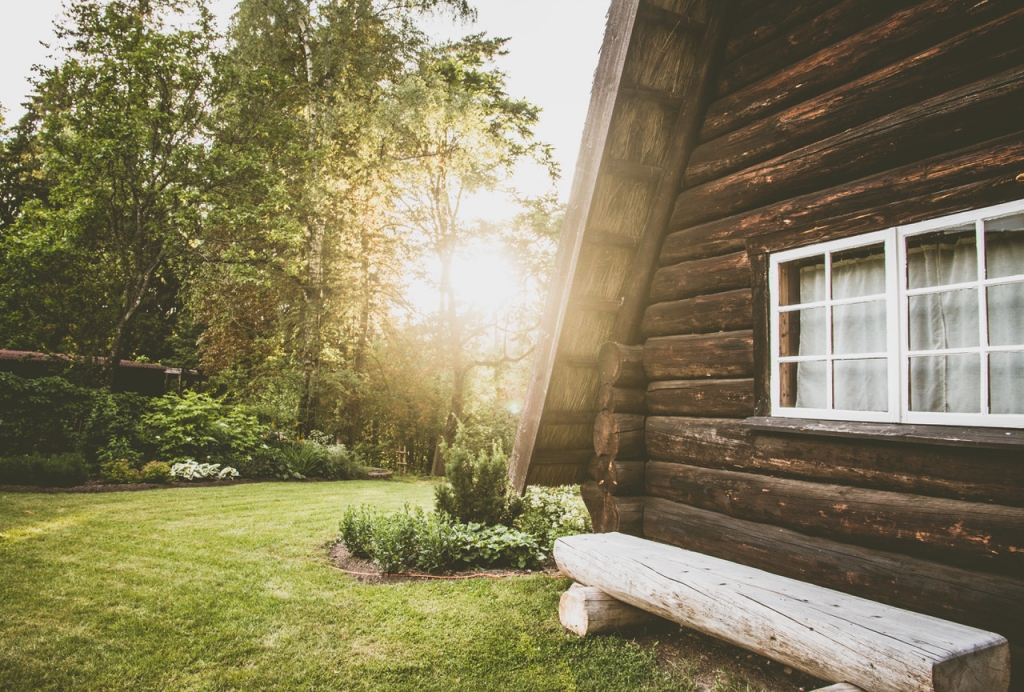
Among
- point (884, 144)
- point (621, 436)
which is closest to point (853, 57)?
point (884, 144)

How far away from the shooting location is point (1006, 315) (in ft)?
9.13

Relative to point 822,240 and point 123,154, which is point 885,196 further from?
point 123,154

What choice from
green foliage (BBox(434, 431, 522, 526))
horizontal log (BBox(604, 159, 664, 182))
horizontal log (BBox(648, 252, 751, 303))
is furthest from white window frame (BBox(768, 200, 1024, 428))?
green foliage (BBox(434, 431, 522, 526))

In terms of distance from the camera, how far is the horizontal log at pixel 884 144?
275 cm

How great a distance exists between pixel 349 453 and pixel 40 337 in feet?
31.0

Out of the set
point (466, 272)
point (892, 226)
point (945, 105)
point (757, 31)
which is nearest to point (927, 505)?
point (892, 226)

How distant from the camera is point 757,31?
13.6 ft

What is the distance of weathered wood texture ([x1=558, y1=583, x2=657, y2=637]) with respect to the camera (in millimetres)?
4086

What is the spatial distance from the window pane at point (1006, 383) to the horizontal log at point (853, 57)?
175cm

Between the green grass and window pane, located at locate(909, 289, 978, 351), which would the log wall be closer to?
window pane, located at locate(909, 289, 978, 351)

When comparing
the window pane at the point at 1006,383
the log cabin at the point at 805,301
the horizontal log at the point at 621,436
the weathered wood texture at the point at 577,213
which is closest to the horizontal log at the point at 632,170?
Result: the log cabin at the point at 805,301

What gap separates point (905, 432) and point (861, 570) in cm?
82

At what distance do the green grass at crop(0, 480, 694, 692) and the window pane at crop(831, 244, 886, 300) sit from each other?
2.69 meters

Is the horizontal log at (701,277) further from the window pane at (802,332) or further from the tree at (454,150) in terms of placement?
the tree at (454,150)
